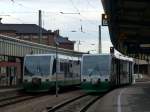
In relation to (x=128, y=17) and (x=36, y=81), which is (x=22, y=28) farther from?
(x=36, y=81)

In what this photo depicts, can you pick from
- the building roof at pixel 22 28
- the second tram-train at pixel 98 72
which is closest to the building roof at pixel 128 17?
the second tram-train at pixel 98 72

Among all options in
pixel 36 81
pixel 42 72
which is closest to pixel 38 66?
pixel 42 72

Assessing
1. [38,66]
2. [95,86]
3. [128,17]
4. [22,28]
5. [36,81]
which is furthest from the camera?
[22,28]

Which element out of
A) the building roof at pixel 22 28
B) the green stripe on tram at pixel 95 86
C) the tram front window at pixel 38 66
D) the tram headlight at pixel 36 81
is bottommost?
the green stripe on tram at pixel 95 86

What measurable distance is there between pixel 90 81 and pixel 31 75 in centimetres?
425

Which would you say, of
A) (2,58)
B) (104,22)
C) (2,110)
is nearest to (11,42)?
(2,58)

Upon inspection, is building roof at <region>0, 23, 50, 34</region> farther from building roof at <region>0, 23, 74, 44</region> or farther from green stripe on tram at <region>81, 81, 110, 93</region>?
green stripe on tram at <region>81, 81, 110, 93</region>

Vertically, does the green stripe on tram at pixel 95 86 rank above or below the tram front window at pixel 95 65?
below

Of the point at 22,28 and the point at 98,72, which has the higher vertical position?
the point at 22,28

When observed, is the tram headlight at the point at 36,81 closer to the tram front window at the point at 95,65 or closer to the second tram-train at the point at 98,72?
the second tram-train at the point at 98,72

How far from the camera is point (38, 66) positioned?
41281mm

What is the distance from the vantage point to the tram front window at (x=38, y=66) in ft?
135

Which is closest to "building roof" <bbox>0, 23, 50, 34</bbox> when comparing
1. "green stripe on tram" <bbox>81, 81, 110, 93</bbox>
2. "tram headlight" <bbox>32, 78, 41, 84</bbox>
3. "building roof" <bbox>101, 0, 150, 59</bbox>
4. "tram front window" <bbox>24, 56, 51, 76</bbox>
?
"building roof" <bbox>101, 0, 150, 59</bbox>

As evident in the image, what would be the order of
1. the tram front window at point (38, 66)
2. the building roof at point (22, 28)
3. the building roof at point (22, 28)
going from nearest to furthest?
the tram front window at point (38, 66), the building roof at point (22, 28), the building roof at point (22, 28)
